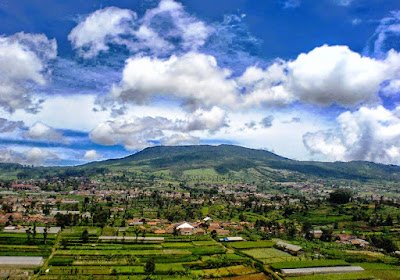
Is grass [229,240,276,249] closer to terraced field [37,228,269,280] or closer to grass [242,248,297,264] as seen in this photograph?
grass [242,248,297,264]

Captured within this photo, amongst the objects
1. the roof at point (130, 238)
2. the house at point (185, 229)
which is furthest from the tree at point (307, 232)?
the roof at point (130, 238)

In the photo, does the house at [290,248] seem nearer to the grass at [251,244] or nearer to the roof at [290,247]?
the roof at [290,247]

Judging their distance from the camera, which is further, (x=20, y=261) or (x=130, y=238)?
(x=130, y=238)

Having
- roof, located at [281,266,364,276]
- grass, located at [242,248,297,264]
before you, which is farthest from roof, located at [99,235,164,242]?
roof, located at [281,266,364,276]

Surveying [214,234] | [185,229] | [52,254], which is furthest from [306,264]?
[52,254]

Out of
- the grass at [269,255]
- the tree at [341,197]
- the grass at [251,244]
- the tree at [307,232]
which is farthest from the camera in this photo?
the tree at [341,197]

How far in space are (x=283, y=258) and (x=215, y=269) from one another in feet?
40.6

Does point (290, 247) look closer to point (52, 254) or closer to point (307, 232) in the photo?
point (307, 232)

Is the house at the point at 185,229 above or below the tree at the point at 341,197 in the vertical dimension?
below

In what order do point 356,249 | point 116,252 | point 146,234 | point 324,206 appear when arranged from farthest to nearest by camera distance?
point 324,206
point 146,234
point 356,249
point 116,252

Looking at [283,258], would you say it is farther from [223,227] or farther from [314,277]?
[223,227]

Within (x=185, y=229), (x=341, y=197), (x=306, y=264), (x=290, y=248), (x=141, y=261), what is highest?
A: (x=341, y=197)

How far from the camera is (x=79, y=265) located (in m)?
41.1

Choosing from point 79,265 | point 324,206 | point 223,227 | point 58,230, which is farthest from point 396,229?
point 58,230
